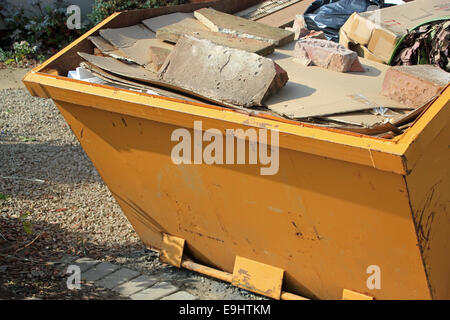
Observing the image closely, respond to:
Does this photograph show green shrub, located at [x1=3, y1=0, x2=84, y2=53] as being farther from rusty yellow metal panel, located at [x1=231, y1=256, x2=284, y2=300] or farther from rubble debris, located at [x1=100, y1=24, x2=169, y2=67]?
rusty yellow metal panel, located at [x1=231, y1=256, x2=284, y2=300]

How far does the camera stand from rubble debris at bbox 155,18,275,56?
10.0 ft

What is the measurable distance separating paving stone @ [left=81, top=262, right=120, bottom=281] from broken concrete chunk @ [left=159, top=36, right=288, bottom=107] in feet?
4.03

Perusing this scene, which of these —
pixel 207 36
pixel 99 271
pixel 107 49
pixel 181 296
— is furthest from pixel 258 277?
pixel 107 49

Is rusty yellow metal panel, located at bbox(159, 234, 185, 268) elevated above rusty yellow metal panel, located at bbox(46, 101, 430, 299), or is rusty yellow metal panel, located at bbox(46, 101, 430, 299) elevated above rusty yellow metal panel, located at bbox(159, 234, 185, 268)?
rusty yellow metal panel, located at bbox(46, 101, 430, 299)

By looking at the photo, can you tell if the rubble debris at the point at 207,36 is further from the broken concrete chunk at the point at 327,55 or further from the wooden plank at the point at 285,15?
the wooden plank at the point at 285,15

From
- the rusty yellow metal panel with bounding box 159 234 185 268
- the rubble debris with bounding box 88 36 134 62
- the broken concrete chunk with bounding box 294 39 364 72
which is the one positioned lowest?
the rusty yellow metal panel with bounding box 159 234 185 268

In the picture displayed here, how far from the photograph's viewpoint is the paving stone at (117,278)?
3066mm

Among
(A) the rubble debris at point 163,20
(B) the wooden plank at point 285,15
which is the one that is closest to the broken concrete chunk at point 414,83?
(B) the wooden plank at point 285,15

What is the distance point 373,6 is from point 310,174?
196 cm

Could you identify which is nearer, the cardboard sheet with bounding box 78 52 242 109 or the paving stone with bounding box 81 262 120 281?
the cardboard sheet with bounding box 78 52 242 109

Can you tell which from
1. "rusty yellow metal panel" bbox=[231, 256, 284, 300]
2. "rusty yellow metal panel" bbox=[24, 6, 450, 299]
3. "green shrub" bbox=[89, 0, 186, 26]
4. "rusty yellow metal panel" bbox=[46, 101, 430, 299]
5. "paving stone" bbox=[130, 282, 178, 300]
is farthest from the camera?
"green shrub" bbox=[89, 0, 186, 26]

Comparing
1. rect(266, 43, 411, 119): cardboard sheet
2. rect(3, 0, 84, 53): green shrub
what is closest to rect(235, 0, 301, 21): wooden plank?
rect(266, 43, 411, 119): cardboard sheet

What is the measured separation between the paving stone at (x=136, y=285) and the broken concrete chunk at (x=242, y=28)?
1569 mm
